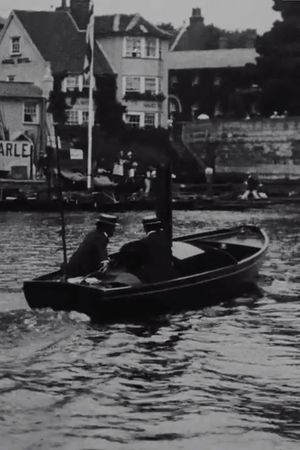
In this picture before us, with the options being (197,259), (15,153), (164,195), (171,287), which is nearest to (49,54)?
(15,153)

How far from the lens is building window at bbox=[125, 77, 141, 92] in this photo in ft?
236

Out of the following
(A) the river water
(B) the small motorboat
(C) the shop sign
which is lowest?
(A) the river water

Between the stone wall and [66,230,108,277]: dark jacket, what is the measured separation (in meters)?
50.3

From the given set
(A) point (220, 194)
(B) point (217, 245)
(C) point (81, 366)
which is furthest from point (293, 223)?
(C) point (81, 366)

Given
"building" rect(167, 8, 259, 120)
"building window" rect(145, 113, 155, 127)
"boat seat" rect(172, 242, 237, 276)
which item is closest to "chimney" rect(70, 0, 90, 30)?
"building window" rect(145, 113, 155, 127)

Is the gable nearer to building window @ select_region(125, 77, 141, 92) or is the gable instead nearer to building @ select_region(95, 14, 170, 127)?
building @ select_region(95, 14, 170, 127)

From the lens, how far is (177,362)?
1473cm

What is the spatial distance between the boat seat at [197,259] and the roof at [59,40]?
50.3 meters

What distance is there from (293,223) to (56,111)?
29440 mm

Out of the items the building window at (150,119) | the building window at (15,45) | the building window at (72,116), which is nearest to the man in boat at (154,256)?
the building window at (72,116)

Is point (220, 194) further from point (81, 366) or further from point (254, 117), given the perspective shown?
point (81, 366)

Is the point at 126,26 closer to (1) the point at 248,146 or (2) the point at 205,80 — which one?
(2) the point at 205,80

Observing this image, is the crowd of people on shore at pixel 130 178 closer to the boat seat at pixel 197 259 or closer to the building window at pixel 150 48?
the building window at pixel 150 48

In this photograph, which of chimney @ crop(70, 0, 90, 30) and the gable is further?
chimney @ crop(70, 0, 90, 30)
